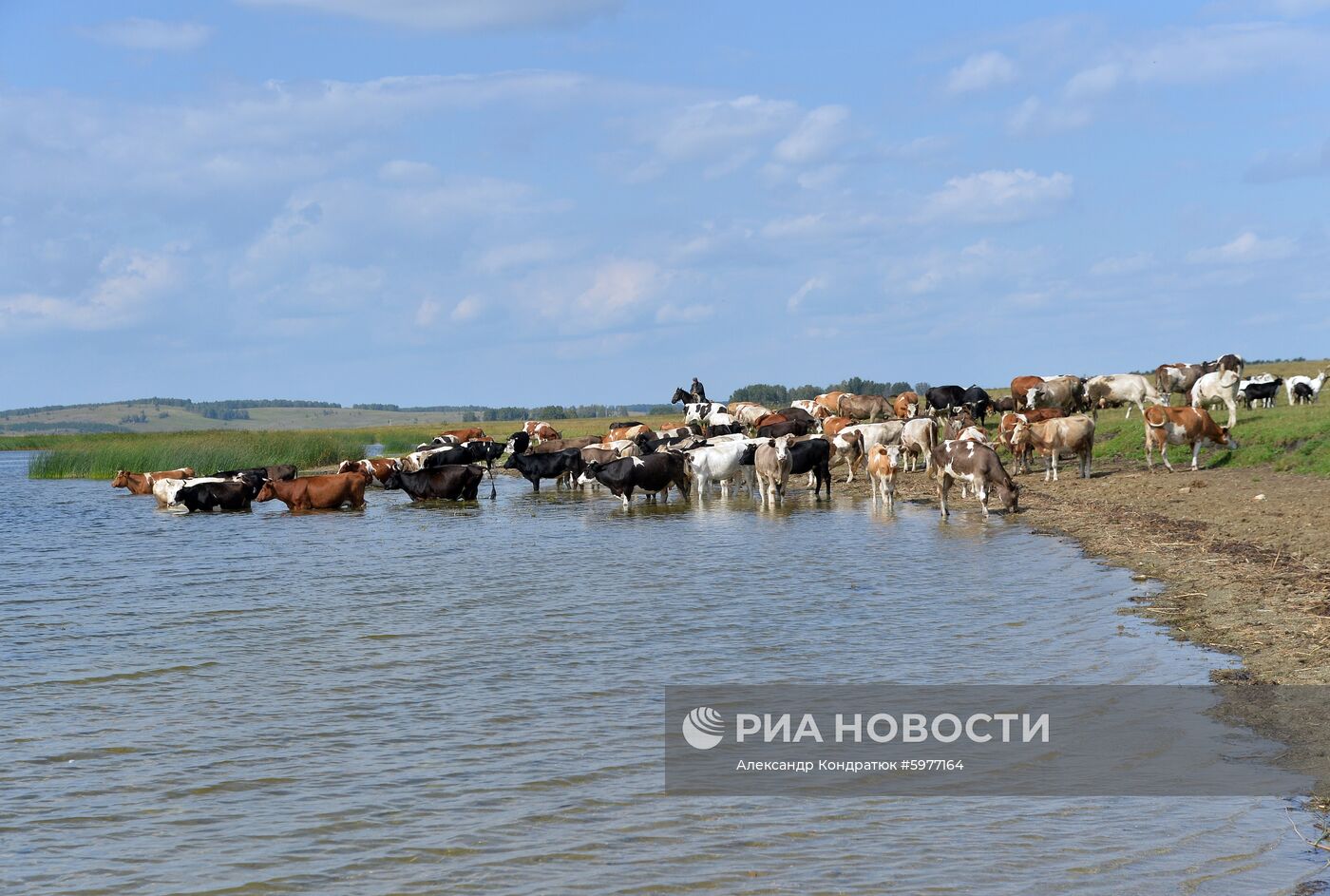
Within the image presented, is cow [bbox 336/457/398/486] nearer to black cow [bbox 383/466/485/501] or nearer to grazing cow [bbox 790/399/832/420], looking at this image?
black cow [bbox 383/466/485/501]

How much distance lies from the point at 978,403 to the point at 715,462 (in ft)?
41.3

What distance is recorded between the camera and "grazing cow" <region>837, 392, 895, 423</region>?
39.6 metres

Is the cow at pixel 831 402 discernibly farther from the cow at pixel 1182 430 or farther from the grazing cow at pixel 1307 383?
the cow at pixel 1182 430

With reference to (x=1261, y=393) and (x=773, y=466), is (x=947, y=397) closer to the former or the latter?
(x=1261, y=393)

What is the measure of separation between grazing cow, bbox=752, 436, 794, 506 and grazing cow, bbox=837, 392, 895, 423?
14.2 metres

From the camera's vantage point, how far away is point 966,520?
20984 mm

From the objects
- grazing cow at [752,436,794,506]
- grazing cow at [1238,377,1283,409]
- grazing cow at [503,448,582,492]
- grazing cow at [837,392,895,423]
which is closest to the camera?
grazing cow at [752,436,794,506]

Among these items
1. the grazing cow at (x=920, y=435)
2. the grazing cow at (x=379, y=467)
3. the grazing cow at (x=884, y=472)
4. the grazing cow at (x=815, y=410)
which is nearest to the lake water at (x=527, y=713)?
the grazing cow at (x=884, y=472)

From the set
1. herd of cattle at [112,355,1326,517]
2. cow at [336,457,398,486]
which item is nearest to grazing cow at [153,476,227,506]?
herd of cattle at [112,355,1326,517]

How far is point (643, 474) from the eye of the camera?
2756 centimetres

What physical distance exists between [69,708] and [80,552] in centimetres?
1338

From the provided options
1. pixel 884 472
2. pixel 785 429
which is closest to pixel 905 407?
pixel 785 429

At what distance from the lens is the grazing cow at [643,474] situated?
27.5m

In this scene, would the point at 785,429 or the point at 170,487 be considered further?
the point at 785,429
